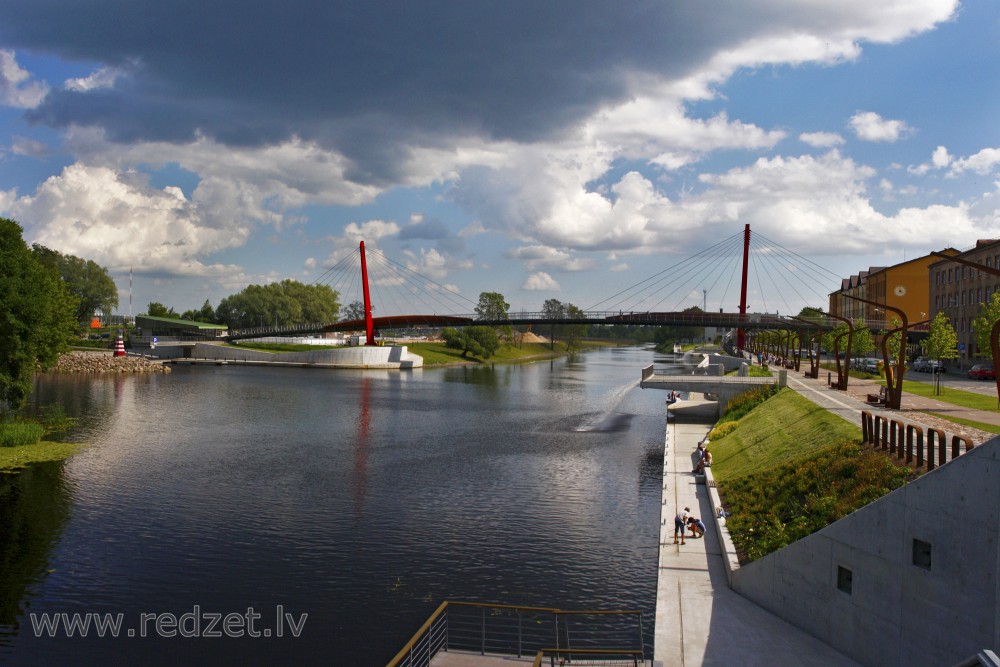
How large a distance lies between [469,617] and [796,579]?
8.60 m

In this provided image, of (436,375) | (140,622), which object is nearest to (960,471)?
(140,622)

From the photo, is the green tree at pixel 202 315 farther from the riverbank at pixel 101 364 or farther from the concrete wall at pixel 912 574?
the concrete wall at pixel 912 574

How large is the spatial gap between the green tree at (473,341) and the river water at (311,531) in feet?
311

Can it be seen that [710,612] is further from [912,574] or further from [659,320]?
[659,320]

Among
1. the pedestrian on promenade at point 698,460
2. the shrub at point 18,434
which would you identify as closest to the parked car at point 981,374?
the pedestrian on promenade at point 698,460

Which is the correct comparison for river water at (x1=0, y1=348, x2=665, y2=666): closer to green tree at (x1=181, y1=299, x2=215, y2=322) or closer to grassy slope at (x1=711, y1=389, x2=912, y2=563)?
grassy slope at (x1=711, y1=389, x2=912, y2=563)

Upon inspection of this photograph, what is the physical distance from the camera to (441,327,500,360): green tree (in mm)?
150000

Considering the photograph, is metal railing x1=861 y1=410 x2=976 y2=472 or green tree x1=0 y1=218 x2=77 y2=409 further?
green tree x1=0 y1=218 x2=77 y2=409

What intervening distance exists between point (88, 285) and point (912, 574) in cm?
15434

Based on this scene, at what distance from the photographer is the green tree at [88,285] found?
139 meters

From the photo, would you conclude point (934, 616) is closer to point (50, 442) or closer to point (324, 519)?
point (324, 519)

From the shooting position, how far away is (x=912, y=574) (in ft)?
47.8

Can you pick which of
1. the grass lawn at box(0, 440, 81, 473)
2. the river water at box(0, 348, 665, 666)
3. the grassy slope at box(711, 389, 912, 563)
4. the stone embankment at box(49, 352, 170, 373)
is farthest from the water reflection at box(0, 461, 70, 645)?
the stone embankment at box(49, 352, 170, 373)

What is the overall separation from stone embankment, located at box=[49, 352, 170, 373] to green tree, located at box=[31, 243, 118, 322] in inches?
1424
